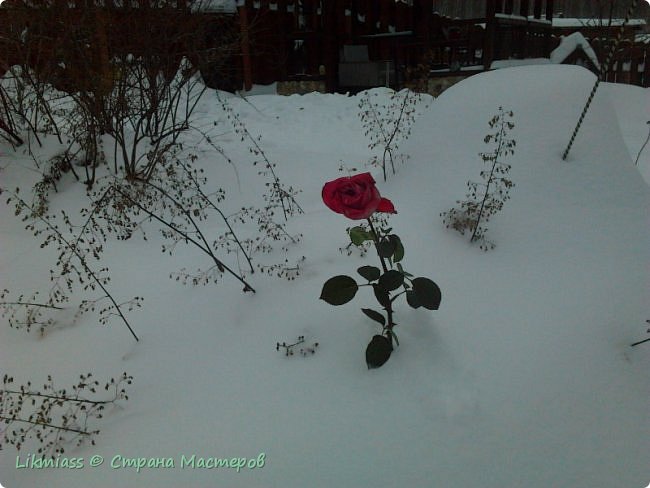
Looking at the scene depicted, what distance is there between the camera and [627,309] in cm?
183

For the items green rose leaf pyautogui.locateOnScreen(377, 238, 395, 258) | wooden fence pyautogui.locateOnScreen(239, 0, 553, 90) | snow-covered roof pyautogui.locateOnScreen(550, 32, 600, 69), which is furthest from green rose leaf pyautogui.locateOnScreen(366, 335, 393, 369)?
snow-covered roof pyautogui.locateOnScreen(550, 32, 600, 69)

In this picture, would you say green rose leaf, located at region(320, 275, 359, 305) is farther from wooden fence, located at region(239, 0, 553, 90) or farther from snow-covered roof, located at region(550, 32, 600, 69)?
snow-covered roof, located at region(550, 32, 600, 69)

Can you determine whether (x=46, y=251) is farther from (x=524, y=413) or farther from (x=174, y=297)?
(x=524, y=413)

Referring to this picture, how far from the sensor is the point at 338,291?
149 centimetres

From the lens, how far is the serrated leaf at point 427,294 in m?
1.47

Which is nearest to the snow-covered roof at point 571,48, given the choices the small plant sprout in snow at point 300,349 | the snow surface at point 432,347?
the snow surface at point 432,347

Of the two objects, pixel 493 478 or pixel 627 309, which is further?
pixel 627 309

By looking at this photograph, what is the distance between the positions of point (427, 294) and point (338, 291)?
285 millimetres

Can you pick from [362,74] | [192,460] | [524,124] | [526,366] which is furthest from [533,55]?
[192,460]

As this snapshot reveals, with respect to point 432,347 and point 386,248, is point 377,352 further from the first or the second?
point 386,248

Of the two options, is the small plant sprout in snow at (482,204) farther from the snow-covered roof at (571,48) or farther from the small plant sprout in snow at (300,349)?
the snow-covered roof at (571,48)

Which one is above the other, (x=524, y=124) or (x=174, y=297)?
(x=524, y=124)

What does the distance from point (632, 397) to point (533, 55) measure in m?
10.4

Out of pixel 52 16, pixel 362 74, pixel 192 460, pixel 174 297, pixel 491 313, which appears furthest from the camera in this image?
pixel 362 74
